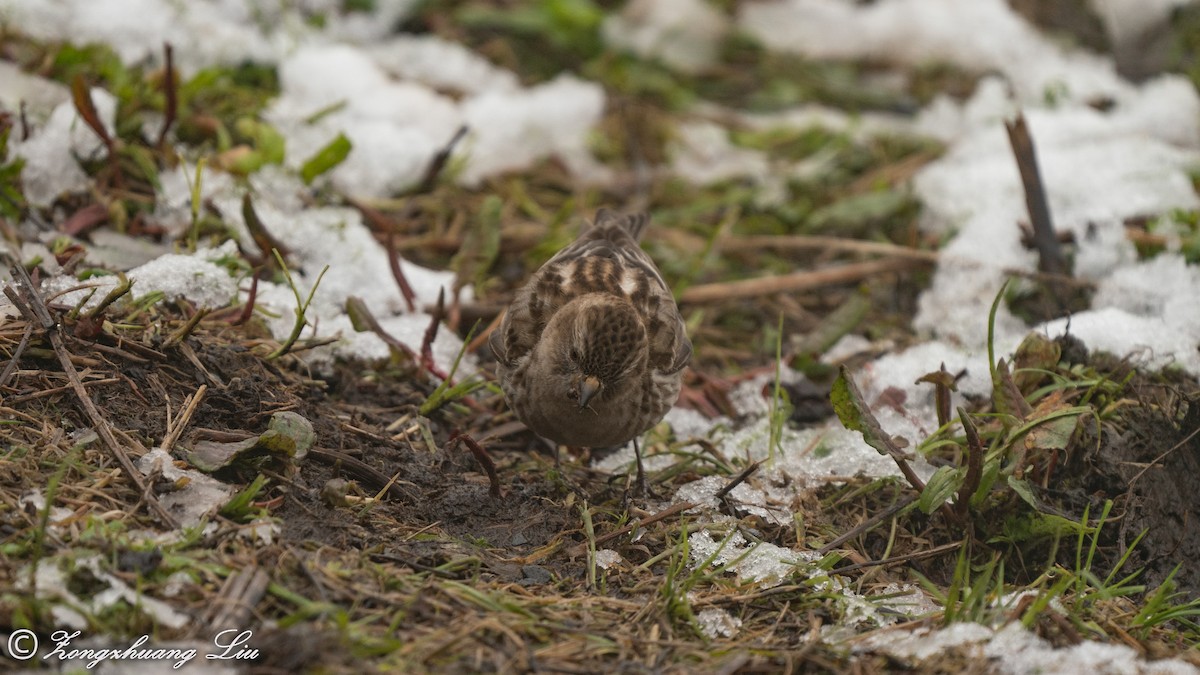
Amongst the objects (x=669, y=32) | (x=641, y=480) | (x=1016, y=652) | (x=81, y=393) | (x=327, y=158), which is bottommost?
(x=641, y=480)

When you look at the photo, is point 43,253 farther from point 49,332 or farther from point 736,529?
point 736,529

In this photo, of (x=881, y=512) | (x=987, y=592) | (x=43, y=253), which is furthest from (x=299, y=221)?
(x=987, y=592)

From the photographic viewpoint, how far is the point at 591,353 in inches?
193

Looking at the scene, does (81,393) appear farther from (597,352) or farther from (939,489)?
(939,489)

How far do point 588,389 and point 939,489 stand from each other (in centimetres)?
142

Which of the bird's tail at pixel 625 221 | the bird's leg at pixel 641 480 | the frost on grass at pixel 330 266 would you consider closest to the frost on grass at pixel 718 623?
the bird's leg at pixel 641 480

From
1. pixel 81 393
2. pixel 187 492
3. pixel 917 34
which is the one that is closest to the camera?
pixel 187 492

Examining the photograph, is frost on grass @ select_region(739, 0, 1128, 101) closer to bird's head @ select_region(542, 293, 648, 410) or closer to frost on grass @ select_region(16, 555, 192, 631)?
bird's head @ select_region(542, 293, 648, 410)

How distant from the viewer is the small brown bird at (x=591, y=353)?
4.93 metres

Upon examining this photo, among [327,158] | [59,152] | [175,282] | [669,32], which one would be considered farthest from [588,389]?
[669,32]

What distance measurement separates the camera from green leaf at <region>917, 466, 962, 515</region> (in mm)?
4402

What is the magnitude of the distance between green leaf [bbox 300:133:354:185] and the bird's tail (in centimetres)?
140

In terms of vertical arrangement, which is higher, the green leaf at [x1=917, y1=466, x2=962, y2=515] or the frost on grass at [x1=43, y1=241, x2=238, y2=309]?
the frost on grass at [x1=43, y1=241, x2=238, y2=309]

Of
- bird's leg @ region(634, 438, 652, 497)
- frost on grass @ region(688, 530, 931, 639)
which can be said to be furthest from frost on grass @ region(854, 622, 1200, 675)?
bird's leg @ region(634, 438, 652, 497)
